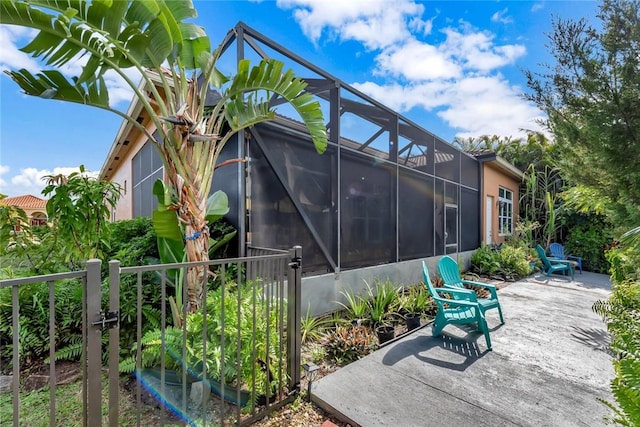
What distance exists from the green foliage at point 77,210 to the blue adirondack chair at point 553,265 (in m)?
10.8

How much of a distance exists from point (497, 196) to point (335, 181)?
924 cm

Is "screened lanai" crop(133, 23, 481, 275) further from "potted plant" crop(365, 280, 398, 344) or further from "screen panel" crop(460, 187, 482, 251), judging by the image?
"screen panel" crop(460, 187, 482, 251)

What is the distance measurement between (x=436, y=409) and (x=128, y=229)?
5.20m

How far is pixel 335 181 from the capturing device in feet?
16.1

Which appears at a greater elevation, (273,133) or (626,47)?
(626,47)

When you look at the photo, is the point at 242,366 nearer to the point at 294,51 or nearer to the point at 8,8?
the point at 8,8

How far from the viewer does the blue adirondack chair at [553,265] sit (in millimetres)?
8362

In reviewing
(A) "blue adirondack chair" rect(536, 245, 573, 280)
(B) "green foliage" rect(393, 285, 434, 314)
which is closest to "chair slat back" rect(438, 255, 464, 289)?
(B) "green foliage" rect(393, 285, 434, 314)

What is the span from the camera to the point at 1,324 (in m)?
3.13

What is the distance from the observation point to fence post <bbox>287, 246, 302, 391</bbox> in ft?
8.81

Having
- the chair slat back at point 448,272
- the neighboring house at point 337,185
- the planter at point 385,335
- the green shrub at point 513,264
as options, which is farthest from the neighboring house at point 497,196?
the planter at point 385,335

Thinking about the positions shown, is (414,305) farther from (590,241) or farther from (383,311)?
(590,241)

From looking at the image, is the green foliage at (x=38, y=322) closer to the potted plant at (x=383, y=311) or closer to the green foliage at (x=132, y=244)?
the green foliage at (x=132, y=244)

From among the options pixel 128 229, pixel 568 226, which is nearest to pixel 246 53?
pixel 128 229
